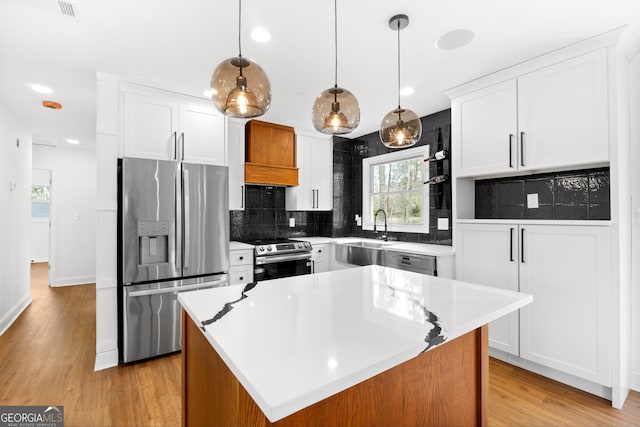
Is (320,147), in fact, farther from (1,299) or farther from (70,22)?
(1,299)

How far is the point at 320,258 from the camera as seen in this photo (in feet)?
13.4

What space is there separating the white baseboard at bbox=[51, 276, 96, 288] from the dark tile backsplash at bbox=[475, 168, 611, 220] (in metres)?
6.59

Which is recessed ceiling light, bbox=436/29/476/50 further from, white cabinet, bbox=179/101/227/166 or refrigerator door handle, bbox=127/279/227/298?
refrigerator door handle, bbox=127/279/227/298

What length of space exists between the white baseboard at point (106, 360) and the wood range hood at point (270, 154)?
2137 millimetres

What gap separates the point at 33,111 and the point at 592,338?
5.86 metres

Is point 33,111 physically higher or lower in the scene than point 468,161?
higher

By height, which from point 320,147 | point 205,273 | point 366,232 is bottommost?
point 205,273

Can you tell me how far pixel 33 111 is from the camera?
3707 millimetres

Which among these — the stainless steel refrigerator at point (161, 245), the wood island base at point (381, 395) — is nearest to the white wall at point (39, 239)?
the stainless steel refrigerator at point (161, 245)

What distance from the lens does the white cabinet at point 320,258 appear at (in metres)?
4.03

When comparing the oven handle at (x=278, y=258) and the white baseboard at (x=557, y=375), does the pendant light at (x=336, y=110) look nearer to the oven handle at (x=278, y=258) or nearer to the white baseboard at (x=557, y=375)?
the oven handle at (x=278, y=258)

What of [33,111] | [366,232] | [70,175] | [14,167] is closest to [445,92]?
[366,232]

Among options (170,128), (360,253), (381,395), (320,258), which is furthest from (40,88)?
(381,395)

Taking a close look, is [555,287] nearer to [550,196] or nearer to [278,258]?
[550,196]
